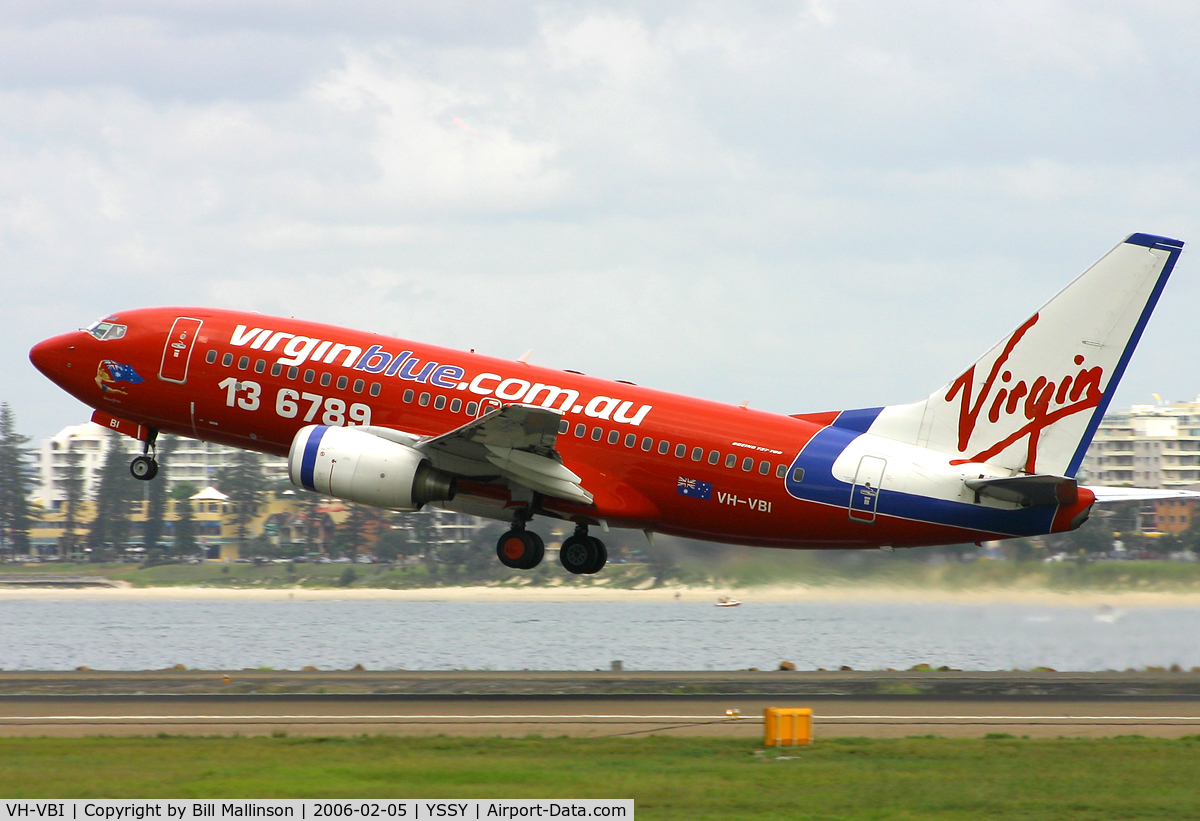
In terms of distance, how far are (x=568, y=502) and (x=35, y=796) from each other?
1820cm

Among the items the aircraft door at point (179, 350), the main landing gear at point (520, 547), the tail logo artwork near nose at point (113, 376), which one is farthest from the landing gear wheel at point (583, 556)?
the tail logo artwork near nose at point (113, 376)

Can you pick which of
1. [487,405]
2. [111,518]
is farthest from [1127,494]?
[111,518]

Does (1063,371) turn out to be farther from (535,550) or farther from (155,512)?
(155,512)

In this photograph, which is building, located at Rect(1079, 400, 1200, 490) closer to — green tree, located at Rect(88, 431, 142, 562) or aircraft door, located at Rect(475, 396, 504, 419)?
green tree, located at Rect(88, 431, 142, 562)

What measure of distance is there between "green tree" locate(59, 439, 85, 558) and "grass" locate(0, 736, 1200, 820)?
3474 inches

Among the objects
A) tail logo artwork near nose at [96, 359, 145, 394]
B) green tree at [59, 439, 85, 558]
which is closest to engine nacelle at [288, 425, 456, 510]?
tail logo artwork near nose at [96, 359, 145, 394]

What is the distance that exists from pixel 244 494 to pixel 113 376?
240 feet

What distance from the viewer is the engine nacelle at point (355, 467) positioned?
34.5 m

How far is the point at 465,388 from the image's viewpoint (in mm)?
36656

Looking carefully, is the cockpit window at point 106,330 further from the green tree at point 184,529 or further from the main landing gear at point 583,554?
the green tree at point 184,529

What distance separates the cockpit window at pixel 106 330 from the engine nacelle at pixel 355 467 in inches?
331

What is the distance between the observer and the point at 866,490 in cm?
3444

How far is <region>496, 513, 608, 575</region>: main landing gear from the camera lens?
36.6 m
